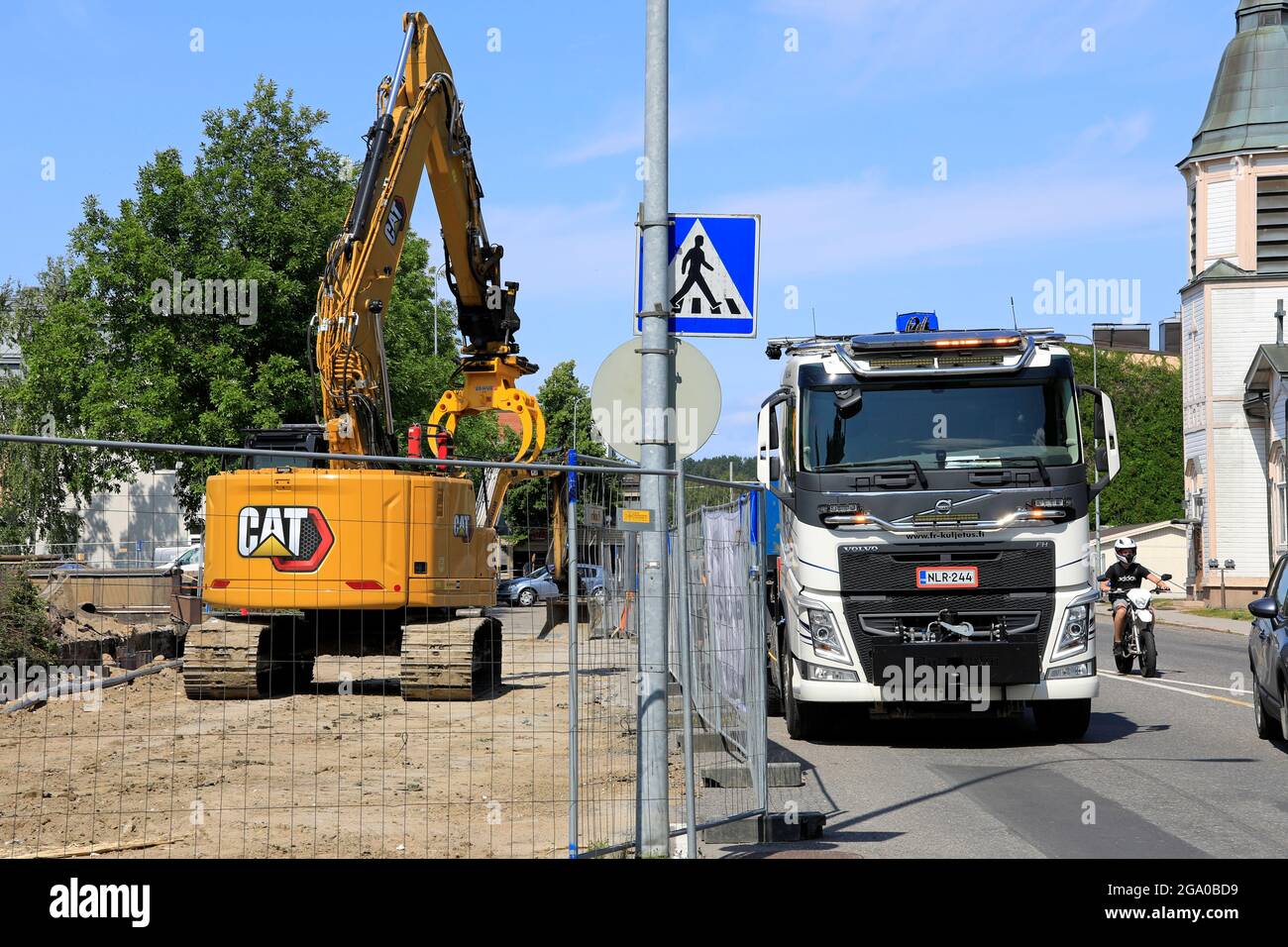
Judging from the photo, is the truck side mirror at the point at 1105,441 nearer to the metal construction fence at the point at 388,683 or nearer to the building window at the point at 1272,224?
the metal construction fence at the point at 388,683

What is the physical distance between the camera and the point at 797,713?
1251cm

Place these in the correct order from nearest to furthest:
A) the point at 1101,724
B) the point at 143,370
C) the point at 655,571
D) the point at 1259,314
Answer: the point at 655,571
the point at 1101,724
the point at 143,370
the point at 1259,314

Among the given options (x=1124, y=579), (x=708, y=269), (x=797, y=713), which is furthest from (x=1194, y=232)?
(x=708, y=269)

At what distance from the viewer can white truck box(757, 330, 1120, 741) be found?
37.5 ft

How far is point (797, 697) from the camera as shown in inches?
469

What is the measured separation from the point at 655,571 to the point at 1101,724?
7.79m

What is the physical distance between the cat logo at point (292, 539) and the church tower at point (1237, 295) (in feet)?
130

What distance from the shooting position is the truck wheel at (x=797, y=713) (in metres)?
12.3

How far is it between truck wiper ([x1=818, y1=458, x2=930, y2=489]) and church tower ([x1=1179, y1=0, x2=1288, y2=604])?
38.9 metres

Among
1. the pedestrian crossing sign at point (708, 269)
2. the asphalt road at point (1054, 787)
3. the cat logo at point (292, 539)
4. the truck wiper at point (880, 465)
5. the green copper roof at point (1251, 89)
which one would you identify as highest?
the green copper roof at point (1251, 89)

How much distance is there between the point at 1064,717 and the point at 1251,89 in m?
43.0

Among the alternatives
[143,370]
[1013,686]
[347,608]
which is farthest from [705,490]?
[143,370]

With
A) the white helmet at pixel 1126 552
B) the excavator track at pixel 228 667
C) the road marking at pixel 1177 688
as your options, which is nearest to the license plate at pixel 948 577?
the road marking at pixel 1177 688
